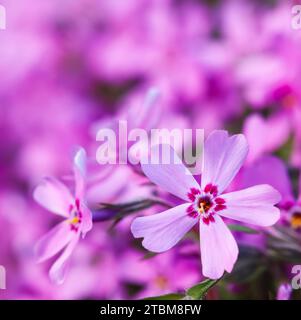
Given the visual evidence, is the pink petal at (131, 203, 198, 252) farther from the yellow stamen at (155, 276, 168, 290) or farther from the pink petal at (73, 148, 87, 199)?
the yellow stamen at (155, 276, 168, 290)

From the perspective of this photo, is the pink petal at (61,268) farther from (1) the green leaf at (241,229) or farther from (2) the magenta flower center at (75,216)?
(1) the green leaf at (241,229)

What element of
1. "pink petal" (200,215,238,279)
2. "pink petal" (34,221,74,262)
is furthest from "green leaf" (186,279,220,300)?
"pink petal" (34,221,74,262)

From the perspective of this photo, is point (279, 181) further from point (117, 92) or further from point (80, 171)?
point (117, 92)

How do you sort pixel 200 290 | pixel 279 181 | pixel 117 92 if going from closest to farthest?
pixel 200 290
pixel 279 181
pixel 117 92

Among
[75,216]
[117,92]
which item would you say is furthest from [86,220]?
[117,92]

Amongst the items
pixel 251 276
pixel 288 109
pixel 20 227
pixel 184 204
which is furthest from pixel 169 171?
pixel 20 227

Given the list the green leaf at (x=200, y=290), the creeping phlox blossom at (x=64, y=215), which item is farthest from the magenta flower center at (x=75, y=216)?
the green leaf at (x=200, y=290)

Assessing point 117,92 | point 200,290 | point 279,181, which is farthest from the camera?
point 117,92
